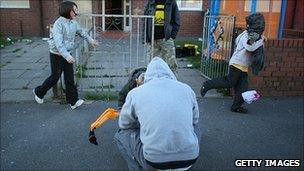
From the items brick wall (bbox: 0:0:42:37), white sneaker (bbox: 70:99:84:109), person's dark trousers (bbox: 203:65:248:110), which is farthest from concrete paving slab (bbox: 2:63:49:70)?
brick wall (bbox: 0:0:42:37)

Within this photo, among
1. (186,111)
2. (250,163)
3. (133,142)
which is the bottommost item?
(250,163)

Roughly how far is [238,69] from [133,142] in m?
2.90

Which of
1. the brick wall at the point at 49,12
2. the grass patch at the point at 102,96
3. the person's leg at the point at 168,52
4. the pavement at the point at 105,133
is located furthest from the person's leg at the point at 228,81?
the brick wall at the point at 49,12

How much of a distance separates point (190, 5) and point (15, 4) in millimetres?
6550

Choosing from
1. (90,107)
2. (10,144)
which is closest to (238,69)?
(90,107)

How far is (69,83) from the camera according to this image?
5531mm

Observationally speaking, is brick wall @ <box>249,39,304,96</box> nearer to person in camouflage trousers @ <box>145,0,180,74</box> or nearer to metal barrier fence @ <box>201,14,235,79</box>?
metal barrier fence @ <box>201,14,235,79</box>

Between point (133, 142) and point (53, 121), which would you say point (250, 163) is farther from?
point (53, 121)

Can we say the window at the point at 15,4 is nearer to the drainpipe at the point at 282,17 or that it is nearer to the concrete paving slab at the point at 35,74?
the concrete paving slab at the point at 35,74

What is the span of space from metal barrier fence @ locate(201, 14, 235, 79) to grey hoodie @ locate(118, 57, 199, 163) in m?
3.98

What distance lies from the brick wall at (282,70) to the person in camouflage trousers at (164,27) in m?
1.50

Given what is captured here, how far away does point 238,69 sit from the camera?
554cm

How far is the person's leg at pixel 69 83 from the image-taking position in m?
5.48

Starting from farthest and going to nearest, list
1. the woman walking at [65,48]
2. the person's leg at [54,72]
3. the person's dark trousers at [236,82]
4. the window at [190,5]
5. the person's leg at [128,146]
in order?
the window at [190,5], the person's dark trousers at [236,82], the person's leg at [54,72], the woman walking at [65,48], the person's leg at [128,146]
